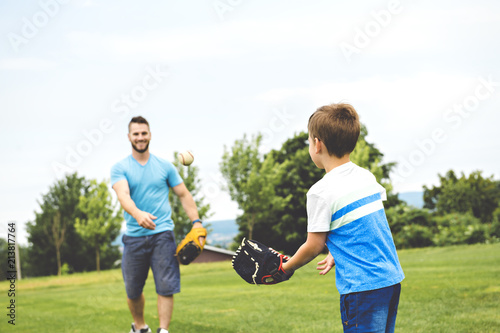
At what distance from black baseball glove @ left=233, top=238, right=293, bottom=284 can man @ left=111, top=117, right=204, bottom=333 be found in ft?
8.91

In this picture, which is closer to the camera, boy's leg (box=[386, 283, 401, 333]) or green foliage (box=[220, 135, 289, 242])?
boy's leg (box=[386, 283, 401, 333])

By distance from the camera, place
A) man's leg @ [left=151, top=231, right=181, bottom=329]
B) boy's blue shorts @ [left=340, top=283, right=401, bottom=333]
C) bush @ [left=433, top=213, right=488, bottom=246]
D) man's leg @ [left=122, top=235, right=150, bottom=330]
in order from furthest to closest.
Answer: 1. bush @ [left=433, top=213, right=488, bottom=246]
2. man's leg @ [left=122, top=235, right=150, bottom=330]
3. man's leg @ [left=151, top=231, right=181, bottom=329]
4. boy's blue shorts @ [left=340, top=283, right=401, bottom=333]

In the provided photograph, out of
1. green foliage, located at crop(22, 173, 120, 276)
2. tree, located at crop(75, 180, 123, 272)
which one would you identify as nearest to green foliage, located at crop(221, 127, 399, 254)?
tree, located at crop(75, 180, 123, 272)

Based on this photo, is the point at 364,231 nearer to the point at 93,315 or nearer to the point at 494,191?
the point at 93,315

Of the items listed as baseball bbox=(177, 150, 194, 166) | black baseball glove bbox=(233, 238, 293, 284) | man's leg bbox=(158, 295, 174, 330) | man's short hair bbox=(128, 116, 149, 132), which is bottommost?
man's leg bbox=(158, 295, 174, 330)

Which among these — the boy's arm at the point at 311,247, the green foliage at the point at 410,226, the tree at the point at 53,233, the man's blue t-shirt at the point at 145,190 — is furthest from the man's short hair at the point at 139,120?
the tree at the point at 53,233

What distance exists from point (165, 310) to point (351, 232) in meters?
3.58

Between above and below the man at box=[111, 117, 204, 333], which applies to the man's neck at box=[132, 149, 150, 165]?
above

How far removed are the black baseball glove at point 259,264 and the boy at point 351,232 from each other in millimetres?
251

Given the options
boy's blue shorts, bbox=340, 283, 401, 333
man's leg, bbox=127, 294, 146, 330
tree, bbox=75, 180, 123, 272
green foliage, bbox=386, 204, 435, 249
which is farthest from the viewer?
tree, bbox=75, 180, 123, 272

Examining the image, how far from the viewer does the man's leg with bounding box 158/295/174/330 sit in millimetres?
5742

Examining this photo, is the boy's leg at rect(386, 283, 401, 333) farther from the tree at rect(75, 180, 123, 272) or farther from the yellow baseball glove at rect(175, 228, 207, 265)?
the tree at rect(75, 180, 123, 272)

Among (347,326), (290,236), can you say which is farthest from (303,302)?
(290,236)

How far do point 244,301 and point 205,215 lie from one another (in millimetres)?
21997
